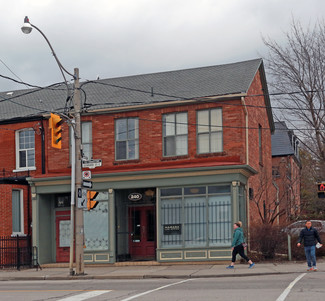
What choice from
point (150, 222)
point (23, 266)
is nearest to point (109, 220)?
point (150, 222)

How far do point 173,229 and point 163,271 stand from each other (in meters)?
3.17

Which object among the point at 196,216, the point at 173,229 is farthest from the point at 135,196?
the point at 196,216

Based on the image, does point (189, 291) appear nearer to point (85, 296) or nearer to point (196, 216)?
point (85, 296)

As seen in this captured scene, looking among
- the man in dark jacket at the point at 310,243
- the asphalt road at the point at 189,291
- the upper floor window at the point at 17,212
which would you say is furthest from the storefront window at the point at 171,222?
the upper floor window at the point at 17,212

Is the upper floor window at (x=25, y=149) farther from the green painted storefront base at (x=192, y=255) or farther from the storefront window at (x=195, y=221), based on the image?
the storefront window at (x=195, y=221)

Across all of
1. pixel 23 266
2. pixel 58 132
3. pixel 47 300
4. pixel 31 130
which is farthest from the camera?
pixel 31 130

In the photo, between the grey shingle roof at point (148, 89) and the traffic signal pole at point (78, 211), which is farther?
the grey shingle roof at point (148, 89)

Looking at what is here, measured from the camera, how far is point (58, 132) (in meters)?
20.1

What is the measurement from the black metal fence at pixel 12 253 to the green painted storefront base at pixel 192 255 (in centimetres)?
592

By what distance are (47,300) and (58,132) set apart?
7657 millimetres

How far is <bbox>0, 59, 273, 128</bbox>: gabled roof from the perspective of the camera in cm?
2497

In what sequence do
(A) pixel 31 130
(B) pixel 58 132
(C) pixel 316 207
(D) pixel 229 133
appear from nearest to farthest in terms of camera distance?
1. (B) pixel 58 132
2. (D) pixel 229 133
3. (A) pixel 31 130
4. (C) pixel 316 207

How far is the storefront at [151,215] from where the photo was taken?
23.3 metres

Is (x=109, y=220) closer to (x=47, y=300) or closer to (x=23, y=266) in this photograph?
(x=23, y=266)
